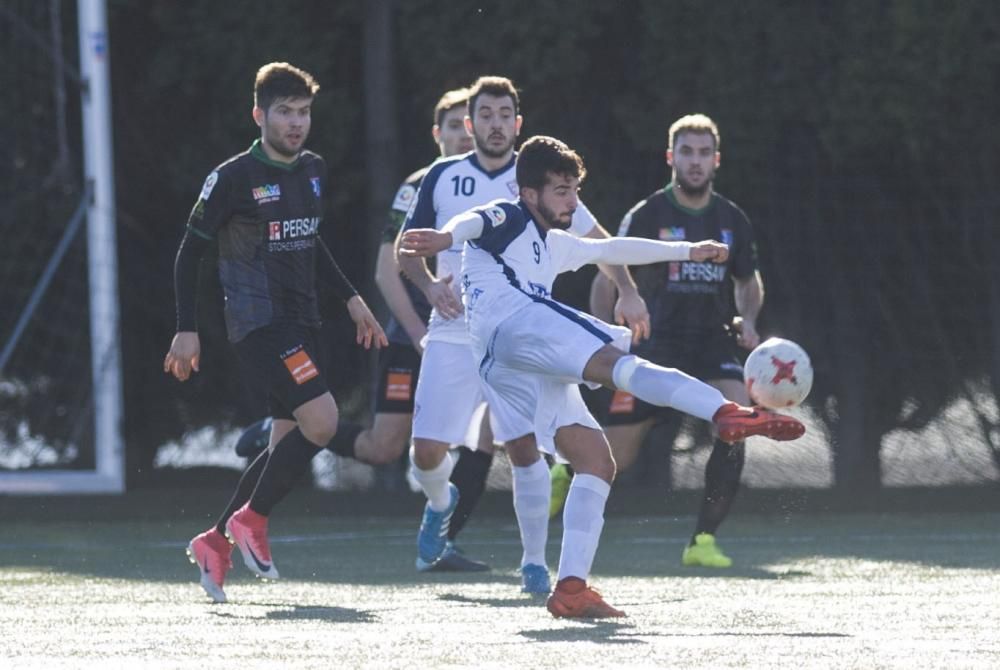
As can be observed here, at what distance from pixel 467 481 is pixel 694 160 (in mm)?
1767

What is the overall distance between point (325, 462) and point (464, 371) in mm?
4494

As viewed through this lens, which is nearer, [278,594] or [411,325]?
[278,594]

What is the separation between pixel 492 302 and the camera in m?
6.50

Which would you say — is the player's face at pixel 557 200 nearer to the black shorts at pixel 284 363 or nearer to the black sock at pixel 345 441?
the black shorts at pixel 284 363

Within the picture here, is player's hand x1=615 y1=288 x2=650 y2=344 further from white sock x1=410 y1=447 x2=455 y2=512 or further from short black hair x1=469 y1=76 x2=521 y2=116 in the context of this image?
white sock x1=410 y1=447 x2=455 y2=512

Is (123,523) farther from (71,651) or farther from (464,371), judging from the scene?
(71,651)

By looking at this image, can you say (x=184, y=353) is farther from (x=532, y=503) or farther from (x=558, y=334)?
(x=558, y=334)

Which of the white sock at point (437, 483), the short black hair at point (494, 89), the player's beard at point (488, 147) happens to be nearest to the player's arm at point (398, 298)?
the white sock at point (437, 483)

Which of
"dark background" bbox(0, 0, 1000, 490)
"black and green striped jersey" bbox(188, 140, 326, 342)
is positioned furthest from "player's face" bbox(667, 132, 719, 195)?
"dark background" bbox(0, 0, 1000, 490)

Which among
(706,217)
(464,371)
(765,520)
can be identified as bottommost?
(765,520)

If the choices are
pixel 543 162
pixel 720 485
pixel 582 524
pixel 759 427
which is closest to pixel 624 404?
pixel 720 485

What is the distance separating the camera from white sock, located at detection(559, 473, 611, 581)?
20.3 feet

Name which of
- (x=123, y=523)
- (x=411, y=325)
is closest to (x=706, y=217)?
(x=411, y=325)

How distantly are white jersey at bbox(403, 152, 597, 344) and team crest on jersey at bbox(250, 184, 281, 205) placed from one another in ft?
2.39
